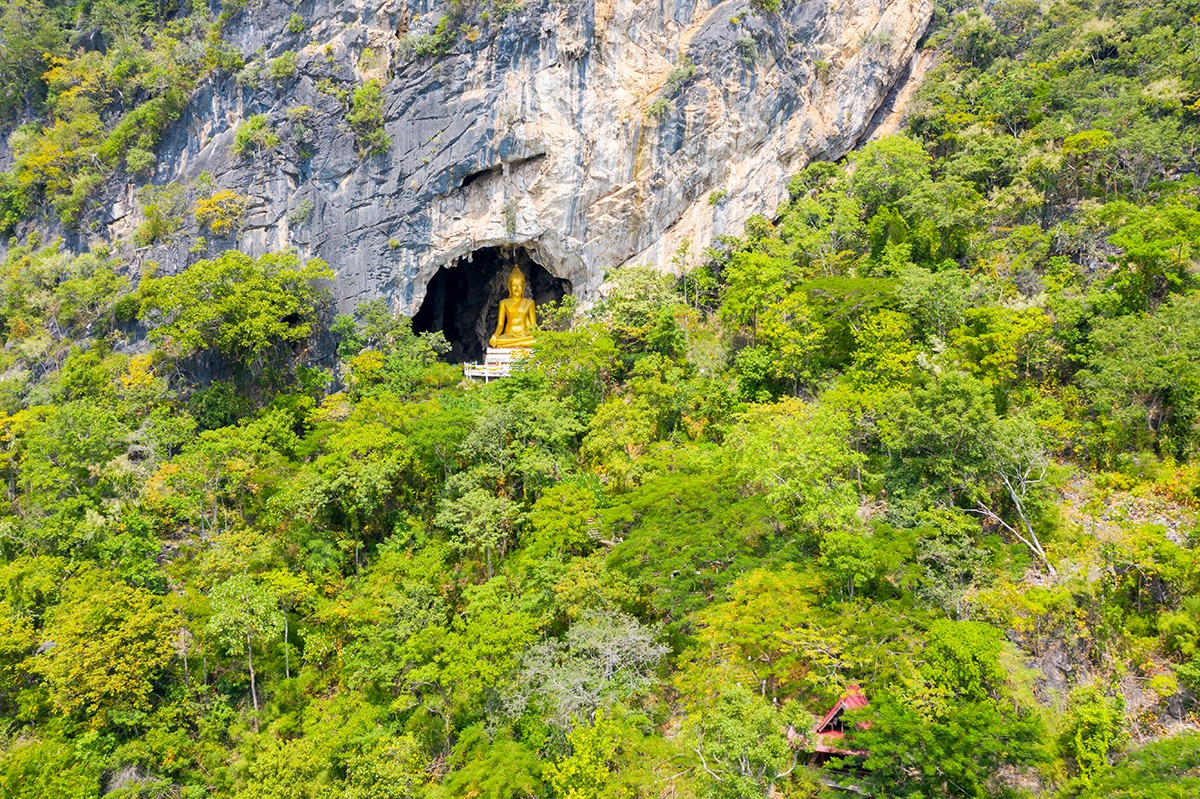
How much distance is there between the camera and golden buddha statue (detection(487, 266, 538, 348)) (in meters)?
28.0

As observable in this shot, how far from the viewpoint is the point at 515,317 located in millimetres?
28500

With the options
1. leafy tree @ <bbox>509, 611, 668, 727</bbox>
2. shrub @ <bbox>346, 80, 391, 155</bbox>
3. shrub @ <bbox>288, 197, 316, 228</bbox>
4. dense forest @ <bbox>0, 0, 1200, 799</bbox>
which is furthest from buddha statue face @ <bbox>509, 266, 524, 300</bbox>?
leafy tree @ <bbox>509, 611, 668, 727</bbox>

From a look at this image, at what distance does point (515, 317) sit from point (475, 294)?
4112 millimetres

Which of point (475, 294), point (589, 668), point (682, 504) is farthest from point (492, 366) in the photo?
point (589, 668)

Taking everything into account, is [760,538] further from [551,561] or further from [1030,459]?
A: [1030,459]

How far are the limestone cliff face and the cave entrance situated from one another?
2707 mm

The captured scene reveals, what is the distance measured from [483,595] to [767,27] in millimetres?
21797

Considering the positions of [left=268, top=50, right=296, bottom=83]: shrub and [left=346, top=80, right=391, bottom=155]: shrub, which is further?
[left=268, top=50, right=296, bottom=83]: shrub

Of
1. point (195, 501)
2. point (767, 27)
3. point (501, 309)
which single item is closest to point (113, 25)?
point (501, 309)

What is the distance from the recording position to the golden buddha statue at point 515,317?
28016 mm

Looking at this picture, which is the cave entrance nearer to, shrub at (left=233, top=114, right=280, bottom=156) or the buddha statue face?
the buddha statue face

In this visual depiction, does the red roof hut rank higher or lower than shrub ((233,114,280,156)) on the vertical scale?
lower

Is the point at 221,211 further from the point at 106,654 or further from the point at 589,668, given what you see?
the point at 589,668

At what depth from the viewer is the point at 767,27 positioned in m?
27.4
